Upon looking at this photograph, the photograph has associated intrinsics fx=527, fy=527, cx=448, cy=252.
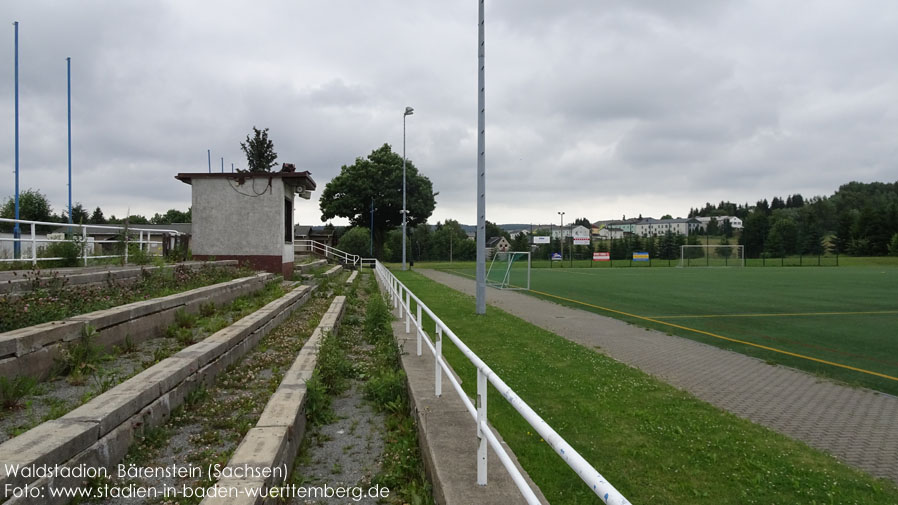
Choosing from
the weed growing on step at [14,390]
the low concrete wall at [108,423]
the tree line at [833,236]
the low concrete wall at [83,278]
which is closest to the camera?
the low concrete wall at [108,423]

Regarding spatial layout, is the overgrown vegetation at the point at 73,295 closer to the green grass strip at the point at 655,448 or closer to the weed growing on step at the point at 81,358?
the weed growing on step at the point at 81,358

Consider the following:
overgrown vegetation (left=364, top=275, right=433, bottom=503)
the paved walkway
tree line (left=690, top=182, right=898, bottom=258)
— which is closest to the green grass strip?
the paved walkway

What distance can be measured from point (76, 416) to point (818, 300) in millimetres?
23399

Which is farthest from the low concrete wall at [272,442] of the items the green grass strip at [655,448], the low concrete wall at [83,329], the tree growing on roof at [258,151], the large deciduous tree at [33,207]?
the large deciduous tree at [33,207]

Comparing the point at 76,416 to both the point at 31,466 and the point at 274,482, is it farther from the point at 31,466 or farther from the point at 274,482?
the point at 274,482

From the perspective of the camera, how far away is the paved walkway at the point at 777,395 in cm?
495

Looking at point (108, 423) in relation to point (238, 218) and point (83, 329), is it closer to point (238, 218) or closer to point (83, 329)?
point (83, 329)

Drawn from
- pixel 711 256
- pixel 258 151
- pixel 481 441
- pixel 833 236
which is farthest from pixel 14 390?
pixel 833 236

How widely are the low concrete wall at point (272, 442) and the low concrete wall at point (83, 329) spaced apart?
2.23 metres

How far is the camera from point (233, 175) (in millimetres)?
17609

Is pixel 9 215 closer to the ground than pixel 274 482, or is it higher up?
higher up

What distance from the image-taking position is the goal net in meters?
66.3

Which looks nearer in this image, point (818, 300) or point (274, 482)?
point (274, 482)

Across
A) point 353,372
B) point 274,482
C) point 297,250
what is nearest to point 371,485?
point 274,482
